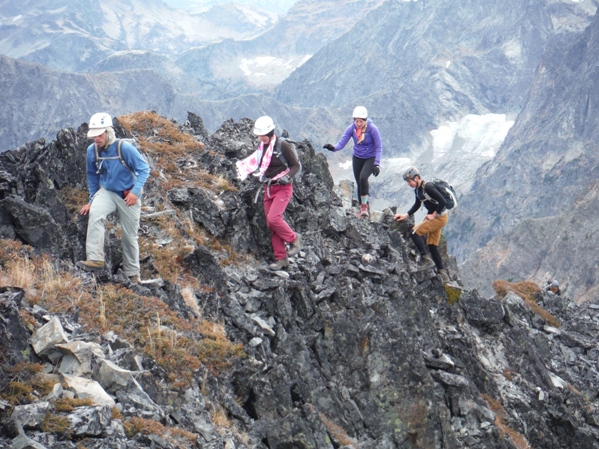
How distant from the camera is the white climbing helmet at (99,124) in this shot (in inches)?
472

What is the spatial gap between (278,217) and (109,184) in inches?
196

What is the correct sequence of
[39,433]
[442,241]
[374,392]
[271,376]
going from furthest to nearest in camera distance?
[442,241], [374,392], [271,376], [39,433]

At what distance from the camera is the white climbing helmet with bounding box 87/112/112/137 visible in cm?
1199

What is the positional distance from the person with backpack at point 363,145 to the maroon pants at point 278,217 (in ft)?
12.2

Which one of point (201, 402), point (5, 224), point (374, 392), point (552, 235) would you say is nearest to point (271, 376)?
point (201, 402)

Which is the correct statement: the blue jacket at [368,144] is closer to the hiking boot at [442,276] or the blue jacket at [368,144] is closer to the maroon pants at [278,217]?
the maroon pants at [278,217]

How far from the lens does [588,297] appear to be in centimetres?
15025

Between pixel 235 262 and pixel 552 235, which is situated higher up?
pixel 235 262

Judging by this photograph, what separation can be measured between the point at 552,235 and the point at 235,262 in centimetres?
19980

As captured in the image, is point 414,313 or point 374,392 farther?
point 414,313

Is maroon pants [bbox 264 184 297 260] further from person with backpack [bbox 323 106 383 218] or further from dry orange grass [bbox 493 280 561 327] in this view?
dry orange grass [bbox 493 280 561 327]

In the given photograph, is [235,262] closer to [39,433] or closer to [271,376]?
[271,376]

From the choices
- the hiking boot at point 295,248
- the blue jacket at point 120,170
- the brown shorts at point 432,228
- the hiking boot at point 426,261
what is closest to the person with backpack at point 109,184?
the blue jacket at point 120,170

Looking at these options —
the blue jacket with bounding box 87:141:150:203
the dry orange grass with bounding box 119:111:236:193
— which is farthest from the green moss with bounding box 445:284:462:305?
the blue jacket with bounding box 87:141:150:203
